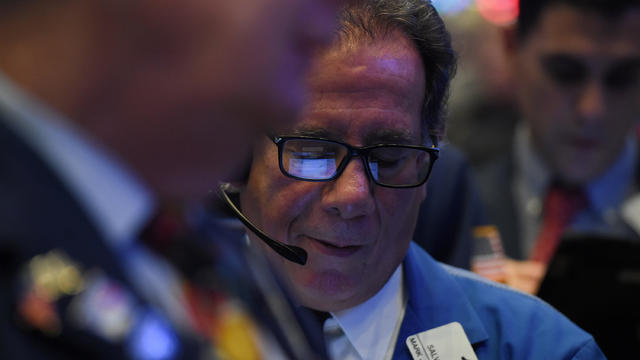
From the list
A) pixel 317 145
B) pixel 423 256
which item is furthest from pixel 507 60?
pixel 317 145

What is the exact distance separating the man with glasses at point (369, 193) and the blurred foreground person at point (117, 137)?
62 centimetres

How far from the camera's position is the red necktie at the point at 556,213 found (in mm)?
2812

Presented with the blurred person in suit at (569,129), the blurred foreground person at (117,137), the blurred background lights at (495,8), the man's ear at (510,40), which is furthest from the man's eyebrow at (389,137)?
the blurred background lights at (495,8)

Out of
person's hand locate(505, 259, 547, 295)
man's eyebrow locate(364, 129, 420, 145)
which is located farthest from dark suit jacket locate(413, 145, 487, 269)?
man's eyebrow locate(364, 129, 420, 145)

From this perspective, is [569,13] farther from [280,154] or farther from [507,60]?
[280,154]

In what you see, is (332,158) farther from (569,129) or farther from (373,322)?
(569,129)

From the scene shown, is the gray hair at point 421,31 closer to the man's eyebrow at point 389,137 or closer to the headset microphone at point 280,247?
the man's eyebrow at point 389,137

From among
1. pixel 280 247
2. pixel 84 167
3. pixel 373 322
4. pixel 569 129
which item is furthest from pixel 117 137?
pixel 569 129

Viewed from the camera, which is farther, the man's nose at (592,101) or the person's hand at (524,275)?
the man's nose at (592,101)

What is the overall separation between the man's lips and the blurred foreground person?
633 mm

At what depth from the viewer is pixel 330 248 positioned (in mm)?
1422

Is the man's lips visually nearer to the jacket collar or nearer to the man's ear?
the jacket collar

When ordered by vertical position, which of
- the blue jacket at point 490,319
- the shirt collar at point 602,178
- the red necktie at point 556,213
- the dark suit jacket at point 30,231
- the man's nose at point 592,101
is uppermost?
the dark suit jacket at point 30,231

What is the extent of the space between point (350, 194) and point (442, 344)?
370mm
